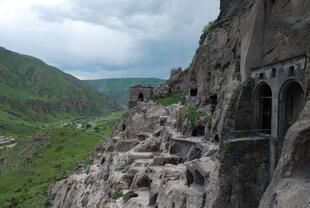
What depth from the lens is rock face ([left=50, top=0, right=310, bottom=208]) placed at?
20.0 meters

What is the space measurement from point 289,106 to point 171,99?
4903 cm

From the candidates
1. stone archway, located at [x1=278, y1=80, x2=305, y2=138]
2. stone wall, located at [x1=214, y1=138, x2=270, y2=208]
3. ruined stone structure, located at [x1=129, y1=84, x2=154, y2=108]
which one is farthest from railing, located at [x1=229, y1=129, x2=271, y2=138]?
ruined stone structure, located at [x1=129, y1=84, x2=154, y2=108]

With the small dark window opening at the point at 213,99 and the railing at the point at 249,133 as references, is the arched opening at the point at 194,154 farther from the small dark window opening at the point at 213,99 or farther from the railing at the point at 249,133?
the small dark window opening at the point at 213,99

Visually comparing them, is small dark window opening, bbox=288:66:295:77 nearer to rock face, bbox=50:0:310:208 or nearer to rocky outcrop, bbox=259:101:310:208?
rock face, bbox=50:0:310:208

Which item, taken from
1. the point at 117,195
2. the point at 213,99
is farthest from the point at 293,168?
the point at 213,99

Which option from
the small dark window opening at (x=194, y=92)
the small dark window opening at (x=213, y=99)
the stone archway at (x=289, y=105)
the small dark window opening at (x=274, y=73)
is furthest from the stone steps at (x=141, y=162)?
the small dark window opening at (x=194, y=92)

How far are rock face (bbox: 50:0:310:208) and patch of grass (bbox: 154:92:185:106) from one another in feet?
60.5

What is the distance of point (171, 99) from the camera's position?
77000 mm

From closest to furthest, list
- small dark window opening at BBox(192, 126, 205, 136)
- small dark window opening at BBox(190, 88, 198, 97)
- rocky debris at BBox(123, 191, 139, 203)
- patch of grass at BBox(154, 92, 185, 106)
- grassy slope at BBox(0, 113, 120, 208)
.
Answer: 1. rocky debris at BBox(123, 191, 139, 203)
2. small dark window opening at BBox(192, 126, 205, 136)
3. small dark window opening at BBox(190, 88, 198, 97)
4. patch of grass at BBox(154, 92, 185, 106)
5. grassy slope at BBox(0, 113, 120, 208)

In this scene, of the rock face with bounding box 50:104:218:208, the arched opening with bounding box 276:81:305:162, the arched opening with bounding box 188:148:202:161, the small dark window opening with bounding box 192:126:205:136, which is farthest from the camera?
the small dark window opening with bounding box 192:126:205:136

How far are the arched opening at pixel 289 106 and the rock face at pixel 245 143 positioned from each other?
7 centimetres

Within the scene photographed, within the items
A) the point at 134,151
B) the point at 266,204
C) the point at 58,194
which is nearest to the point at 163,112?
the point at 134,151

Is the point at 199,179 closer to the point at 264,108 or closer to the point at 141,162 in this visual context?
the point at 264,108

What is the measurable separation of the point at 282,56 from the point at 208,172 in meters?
11.0
